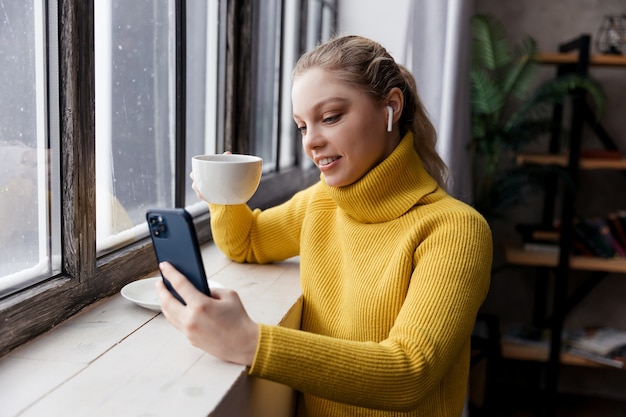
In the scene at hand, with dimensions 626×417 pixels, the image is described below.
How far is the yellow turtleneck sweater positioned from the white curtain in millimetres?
823

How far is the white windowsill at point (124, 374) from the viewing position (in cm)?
68

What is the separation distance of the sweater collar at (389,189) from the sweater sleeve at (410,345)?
12 centimetres

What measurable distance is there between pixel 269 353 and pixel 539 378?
2724 millimetres

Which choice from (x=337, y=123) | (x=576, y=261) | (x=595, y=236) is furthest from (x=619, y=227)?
(x=337, y=123)

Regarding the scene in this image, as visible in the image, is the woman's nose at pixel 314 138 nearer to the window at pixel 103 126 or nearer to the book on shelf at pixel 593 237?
the window at pixel 103 126

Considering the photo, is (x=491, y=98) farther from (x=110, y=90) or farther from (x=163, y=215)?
(x=163, y=215)

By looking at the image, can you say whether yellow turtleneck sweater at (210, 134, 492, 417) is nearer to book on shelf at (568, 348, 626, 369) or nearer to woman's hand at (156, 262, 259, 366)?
woman's hand at (156, 262, 259, 366)

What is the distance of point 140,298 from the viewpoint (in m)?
1.04

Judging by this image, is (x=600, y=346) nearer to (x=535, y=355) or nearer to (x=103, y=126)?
(x=535, y=355)

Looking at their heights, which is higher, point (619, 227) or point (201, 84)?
point (201, 84)

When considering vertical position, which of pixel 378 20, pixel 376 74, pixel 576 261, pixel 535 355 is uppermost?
pixel 378 20

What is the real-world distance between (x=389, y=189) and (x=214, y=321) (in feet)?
1.47

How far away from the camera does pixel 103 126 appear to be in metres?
1.13

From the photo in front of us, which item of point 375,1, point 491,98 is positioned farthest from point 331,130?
point 375,1
